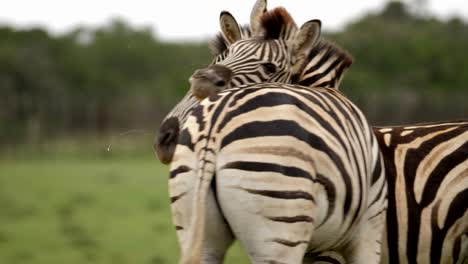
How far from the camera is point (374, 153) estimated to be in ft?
13.0

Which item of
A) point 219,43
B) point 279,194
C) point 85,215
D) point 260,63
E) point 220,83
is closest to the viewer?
point 279,194

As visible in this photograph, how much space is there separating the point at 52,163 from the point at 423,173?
2020cm

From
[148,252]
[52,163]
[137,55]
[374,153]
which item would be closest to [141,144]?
[52,163]

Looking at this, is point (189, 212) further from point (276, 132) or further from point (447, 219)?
point (447, 219)

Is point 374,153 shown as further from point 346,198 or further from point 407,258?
point 407,258

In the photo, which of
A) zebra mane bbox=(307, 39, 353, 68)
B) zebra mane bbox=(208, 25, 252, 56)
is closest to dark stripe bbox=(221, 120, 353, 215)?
zebra mane bbox=(307, 39, 353, 68)

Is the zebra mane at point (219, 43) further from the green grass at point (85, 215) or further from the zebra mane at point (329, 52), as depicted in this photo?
the green grass at point (85, 215)

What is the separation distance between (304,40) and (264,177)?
1.44 m

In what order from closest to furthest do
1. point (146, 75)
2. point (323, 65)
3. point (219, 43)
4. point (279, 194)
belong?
point (279, 194)
point (323, 65)
point (219, 43)
point (146, 75)

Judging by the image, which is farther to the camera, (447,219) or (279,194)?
(447,219)

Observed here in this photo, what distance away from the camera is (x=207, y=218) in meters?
3.41

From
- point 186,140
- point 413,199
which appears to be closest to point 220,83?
point 186,140

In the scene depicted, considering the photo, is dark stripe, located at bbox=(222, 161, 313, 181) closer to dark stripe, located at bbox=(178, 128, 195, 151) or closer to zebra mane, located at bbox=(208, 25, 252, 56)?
dark stripe, located at bbox=(178, 128, 195, 151)

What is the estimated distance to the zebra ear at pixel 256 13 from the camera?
4.73 m
